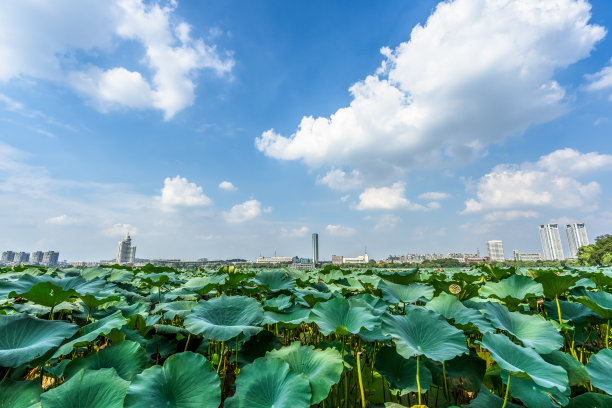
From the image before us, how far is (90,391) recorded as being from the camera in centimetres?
113

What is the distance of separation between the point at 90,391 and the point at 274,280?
78.1 inches

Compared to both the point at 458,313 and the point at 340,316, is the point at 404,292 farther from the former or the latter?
the point at 340,316

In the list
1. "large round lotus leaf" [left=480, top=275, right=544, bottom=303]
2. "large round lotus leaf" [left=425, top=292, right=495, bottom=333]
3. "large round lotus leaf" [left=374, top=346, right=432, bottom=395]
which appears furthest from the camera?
"large round lotus leaf" [left=480, top=275, right=544, bottom=303]

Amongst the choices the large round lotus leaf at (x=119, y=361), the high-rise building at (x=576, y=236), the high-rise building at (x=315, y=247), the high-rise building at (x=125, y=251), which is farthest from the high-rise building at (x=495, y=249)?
the large round lotus leaf at (x=119, y=361)

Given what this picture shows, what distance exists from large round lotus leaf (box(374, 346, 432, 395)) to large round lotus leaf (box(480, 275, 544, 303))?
136 cm

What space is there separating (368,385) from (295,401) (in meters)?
0.91

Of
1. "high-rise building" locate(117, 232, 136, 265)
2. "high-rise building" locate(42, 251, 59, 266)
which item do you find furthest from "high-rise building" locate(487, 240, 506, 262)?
"high-rise building" locate(42, 251, 59, 266)

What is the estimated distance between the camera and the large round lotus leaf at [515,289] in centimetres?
237

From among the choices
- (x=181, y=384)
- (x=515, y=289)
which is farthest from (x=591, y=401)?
(x=181, y=384)

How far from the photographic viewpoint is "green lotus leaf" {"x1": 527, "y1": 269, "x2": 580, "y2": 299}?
2.26 m

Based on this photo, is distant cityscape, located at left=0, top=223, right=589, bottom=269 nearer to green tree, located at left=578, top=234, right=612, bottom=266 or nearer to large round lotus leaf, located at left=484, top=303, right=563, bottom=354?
green tree, located at left=578, top=234, right=612, bottom=266

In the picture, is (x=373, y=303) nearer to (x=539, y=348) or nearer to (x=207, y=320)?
(x=539, y=348)

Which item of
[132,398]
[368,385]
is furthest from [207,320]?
[368,385]

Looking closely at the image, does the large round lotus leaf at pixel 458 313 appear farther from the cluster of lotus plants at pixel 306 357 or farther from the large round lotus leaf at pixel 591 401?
the large round lotus leaf at pixel 591 401
